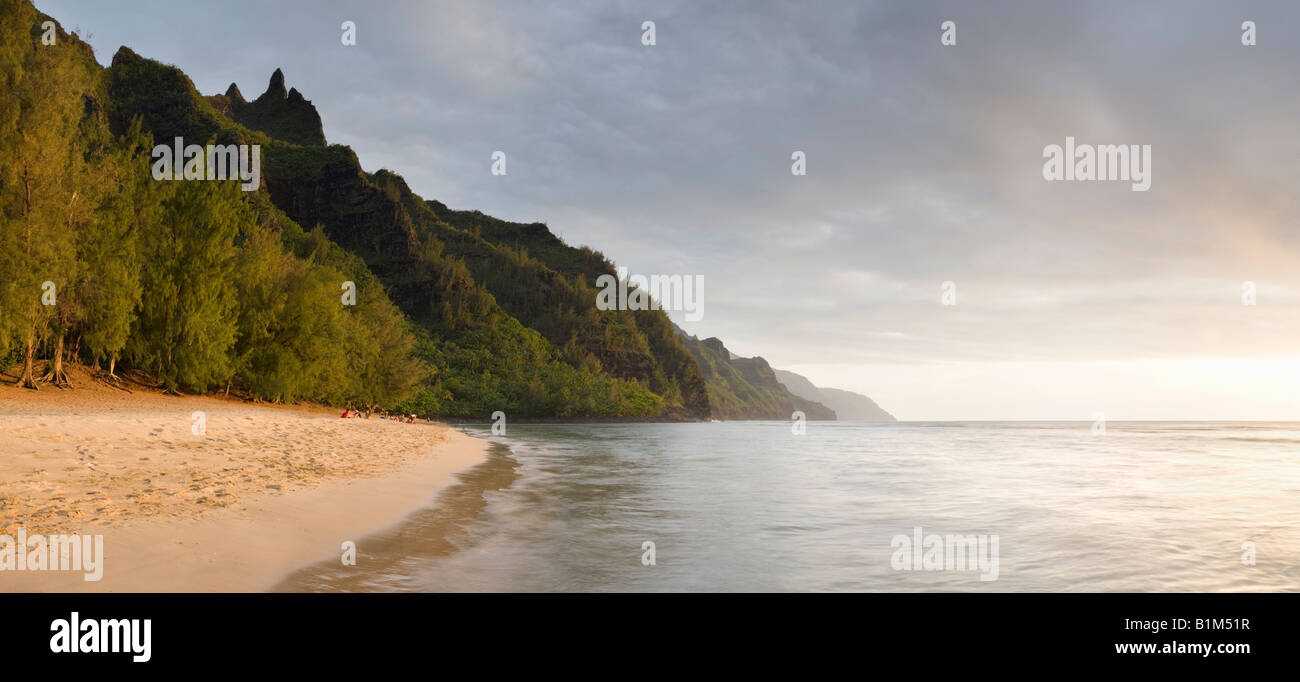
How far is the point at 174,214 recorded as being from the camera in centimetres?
4675

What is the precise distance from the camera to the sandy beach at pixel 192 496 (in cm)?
902

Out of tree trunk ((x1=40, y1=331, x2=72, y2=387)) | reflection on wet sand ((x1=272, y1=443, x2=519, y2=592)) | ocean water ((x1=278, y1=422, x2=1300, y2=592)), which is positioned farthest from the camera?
tree trunk ((x1=40, y1=331, x2=72, y2=387))

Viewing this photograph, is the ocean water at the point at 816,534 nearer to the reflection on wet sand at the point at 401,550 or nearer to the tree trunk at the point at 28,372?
the reflection on wet sand at the point at 401,550

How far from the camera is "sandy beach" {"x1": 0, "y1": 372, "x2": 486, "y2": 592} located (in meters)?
9.02

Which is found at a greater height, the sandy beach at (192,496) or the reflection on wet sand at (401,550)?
the sandy beach at (192,496)

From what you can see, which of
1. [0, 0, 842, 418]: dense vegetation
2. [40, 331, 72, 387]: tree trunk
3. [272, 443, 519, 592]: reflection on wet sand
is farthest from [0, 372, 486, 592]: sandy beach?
[40, 331, 72, 387]: tree trunk

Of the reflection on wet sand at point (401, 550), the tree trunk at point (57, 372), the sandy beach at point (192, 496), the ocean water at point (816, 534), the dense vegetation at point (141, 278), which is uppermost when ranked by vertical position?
the dense vegetation at point (141, 278)

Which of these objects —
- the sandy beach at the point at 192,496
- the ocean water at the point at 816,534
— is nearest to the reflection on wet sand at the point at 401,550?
the ocean water at the point at 816,534

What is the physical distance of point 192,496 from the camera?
13.0m

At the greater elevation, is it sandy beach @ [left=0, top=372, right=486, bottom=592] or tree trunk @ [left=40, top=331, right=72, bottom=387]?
tree trunk @ [left=40, top=331, right=72, bottom=387]

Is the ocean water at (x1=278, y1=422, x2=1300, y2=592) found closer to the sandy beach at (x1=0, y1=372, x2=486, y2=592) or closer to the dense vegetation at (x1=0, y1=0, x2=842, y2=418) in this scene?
the sandy beach at (x1=0, y1=372, x2=486, y2=592)
